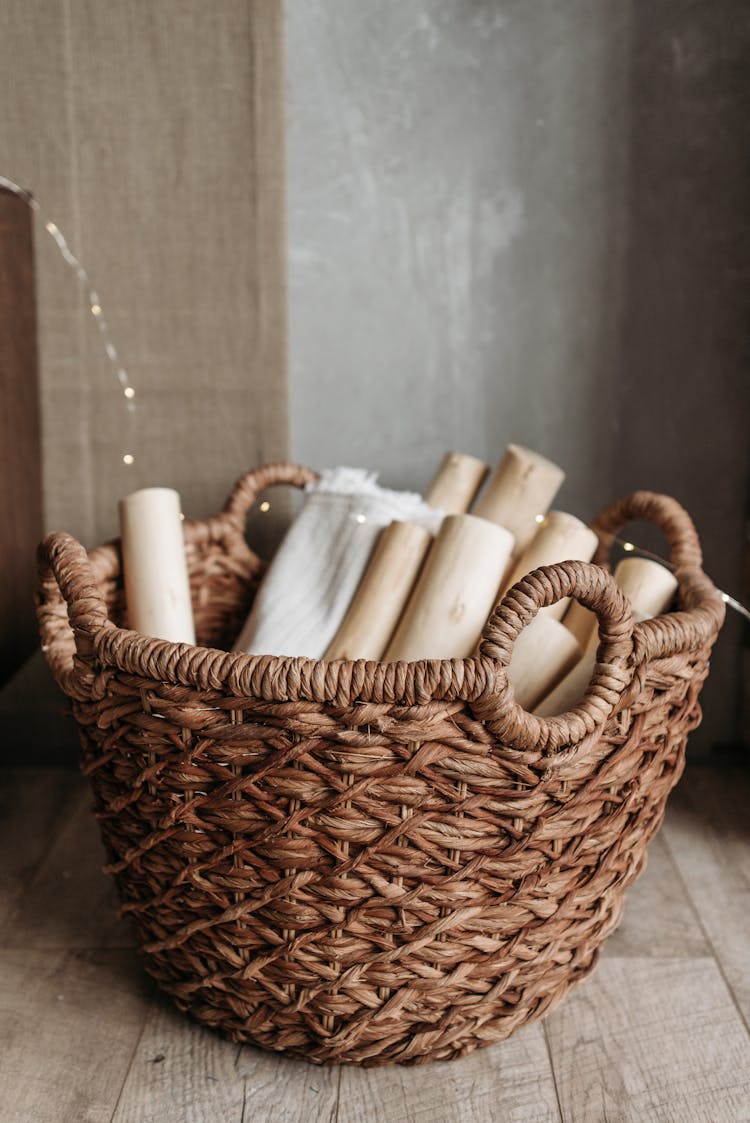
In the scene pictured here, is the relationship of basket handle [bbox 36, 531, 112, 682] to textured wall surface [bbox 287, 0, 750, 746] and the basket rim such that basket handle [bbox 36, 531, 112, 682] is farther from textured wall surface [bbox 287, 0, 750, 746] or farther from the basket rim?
textured wall surface [bbox 287, 0, 750, 746]

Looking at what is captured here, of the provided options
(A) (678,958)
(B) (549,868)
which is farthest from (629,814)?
(A) (678,958)

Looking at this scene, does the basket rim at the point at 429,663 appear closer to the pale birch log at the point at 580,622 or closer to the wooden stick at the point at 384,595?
the pale birch log at the point at 580,622

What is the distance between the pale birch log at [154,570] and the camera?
0.98 meters

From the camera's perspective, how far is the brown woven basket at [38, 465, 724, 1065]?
27.6 inches

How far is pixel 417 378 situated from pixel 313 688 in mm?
750

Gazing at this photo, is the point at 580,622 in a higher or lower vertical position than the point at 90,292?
lower

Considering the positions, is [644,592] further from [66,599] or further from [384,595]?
[66,599]

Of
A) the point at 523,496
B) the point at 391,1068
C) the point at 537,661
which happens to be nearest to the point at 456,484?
the point at 523,496

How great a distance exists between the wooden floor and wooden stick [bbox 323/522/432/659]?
0.36 metres

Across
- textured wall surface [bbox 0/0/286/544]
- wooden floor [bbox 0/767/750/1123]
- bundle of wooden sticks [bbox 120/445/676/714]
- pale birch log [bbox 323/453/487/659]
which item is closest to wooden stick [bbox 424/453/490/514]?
bundle of wooden sticks [bbox 120/445/676/714]

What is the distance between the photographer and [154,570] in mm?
990

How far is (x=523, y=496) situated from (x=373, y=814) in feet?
1.50

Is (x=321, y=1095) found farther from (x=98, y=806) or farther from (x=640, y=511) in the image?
(x=640, y=511)

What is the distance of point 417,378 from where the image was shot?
135 centimetres
